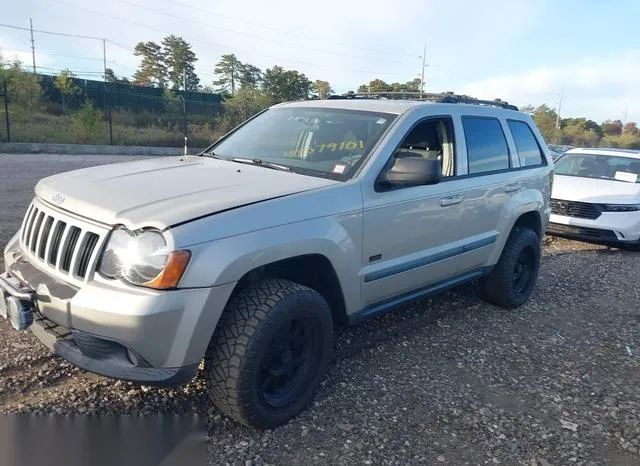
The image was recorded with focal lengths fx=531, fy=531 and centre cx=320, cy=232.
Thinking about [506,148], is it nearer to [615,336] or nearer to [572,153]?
[615,336]

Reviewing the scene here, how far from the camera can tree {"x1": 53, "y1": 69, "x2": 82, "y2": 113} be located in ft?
85.7

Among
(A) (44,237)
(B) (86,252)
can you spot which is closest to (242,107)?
(A) (44,237)

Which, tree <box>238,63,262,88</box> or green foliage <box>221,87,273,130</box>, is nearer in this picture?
green foliage <box>221,87,273,130</box>

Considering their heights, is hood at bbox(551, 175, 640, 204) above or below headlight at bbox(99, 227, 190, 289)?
below

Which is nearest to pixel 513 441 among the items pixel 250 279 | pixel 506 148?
pixel 250 279

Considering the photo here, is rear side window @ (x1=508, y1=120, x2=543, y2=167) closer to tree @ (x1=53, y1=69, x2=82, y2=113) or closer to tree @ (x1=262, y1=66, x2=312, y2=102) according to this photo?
tree @ (x1=53, y1=69, x2=82, y2=113)

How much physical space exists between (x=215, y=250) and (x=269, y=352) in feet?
2.27

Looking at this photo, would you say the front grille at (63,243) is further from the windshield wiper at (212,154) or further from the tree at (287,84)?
the tree at (287,84)

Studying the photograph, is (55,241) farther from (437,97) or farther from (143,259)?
(437,97)

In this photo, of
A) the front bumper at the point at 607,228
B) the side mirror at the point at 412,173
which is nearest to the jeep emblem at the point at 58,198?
the side mirror at the point at 412,173

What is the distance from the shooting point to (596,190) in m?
8.18

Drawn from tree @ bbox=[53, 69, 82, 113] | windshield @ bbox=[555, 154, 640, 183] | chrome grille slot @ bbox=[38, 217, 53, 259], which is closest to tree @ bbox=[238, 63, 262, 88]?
tree @ bbox=[53, 69, 82, 113]

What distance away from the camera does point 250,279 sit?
2.89 meters

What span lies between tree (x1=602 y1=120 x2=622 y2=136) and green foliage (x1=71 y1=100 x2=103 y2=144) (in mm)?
57144
